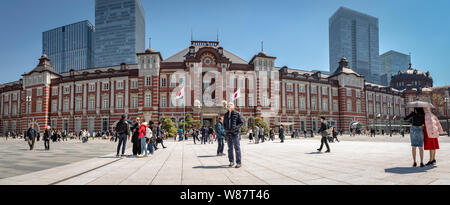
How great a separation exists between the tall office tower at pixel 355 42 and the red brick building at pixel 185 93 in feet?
372

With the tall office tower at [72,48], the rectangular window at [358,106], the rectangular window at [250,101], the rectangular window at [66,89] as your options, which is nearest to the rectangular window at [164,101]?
the rectangular window at [250,101]

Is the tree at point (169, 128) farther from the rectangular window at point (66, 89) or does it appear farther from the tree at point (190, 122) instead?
the rectangular window at point (66, 89)

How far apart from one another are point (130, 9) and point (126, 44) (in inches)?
841

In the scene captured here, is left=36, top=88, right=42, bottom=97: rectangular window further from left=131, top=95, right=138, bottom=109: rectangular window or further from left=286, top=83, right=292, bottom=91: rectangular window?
left=286, top=83, right=292, bottom=91: rectangular window

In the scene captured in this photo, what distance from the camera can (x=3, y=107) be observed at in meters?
52.9

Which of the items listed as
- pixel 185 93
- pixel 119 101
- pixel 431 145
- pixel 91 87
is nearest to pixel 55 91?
pixel 91 87

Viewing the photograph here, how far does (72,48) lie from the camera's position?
145 m

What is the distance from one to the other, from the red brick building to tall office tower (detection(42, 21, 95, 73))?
10254cm

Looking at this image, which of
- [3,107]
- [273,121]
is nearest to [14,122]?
[3,107]

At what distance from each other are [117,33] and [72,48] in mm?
36630

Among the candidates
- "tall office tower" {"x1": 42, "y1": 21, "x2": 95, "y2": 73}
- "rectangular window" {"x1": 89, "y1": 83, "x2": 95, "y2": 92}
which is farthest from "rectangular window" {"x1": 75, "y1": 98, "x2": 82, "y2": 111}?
"tall office tower" {"x1": 42, "y1": 21, "x2": 95, "y2": 73}

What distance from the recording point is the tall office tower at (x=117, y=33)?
130125 millimetres

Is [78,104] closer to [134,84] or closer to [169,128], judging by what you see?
[134,84]
